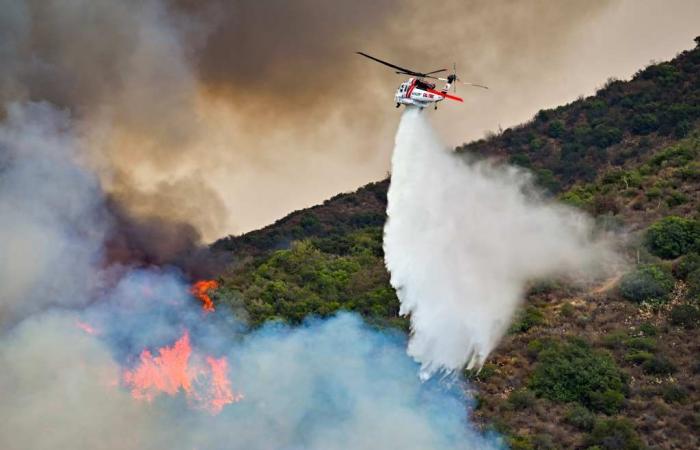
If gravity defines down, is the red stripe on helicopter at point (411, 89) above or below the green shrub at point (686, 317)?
above

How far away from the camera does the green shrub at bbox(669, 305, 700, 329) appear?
7462cm

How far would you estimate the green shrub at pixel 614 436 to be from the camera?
201ft

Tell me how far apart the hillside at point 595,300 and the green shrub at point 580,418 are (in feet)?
0.26

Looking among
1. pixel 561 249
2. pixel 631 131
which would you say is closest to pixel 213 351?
pixel 561 249

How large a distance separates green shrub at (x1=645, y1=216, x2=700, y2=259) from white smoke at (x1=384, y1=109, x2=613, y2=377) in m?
3.71

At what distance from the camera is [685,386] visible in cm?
6788

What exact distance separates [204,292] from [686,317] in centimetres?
3183

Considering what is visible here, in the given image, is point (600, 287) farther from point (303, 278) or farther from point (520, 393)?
point (303, 278)

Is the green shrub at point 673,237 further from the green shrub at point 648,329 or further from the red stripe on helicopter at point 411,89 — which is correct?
the red stripe on helicopter at point 411,89

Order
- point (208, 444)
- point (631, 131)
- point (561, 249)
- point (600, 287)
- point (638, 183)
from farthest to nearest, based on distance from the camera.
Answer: point (631, 131), point (638, 183), point (561, 249), point (600, 287), point (208, 444)

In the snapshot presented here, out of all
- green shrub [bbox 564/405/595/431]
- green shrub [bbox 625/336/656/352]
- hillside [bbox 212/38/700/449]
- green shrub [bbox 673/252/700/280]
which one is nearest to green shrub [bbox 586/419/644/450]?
hillside [bbox 212/38/700/449]

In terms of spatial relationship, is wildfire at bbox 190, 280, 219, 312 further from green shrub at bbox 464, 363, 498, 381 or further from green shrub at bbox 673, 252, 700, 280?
green shrub at bbox 673, 252, 700, 280

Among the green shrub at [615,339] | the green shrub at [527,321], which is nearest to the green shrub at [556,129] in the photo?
the green shrub at [527,321]

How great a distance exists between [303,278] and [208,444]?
3754 centimetres
